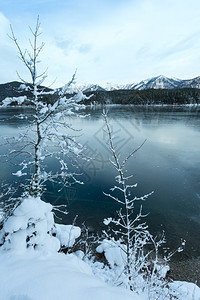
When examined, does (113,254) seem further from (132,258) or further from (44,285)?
(44,285)

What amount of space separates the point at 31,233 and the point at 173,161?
15093mm

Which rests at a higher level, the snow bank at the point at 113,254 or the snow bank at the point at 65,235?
the snow bank at the point at 65,235

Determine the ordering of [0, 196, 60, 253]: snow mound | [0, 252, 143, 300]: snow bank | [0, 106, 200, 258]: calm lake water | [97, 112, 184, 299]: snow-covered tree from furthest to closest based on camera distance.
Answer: [0, 106, 200, 258]: calm lake water < [97, 112, 184, 299]: snow-covered tree < [0, 196, 60, 253]: snow mound < [0, 252, 143, 300]: snow bank

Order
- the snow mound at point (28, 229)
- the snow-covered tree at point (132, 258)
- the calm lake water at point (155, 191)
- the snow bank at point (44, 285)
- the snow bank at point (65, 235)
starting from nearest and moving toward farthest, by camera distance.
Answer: the snow bank at point (44, 285) < the snow mound at point (28, 229) < the snow-covered tree at point (132, 258) < the snow bank at point (65, 235) < the calm lake water at point (155, 191)

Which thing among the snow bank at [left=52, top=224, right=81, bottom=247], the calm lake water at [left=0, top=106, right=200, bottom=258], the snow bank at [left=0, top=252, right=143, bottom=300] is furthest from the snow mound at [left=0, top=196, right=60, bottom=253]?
the calm lake water at [left=0, top=106, right=200, bottom=258]

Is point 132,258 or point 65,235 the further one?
point 65,235

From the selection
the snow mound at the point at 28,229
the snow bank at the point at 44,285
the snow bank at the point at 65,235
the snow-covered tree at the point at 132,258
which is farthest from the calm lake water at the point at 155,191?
the snow bank at the point at 44,285

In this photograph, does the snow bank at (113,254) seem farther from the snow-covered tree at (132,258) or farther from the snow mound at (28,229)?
the snow mound at (28,229)

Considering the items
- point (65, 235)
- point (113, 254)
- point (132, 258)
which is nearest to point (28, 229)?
point (132, 258)

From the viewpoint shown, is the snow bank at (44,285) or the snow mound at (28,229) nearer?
the snow bank at (44,285)

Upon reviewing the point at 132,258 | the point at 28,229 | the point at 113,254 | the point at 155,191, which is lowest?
the point at 113,254

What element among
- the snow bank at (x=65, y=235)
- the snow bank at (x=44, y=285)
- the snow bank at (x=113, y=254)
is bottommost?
the snow bank at (x=113, y=254)

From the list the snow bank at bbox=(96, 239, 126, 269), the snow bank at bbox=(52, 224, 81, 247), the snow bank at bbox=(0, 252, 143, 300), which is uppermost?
the snow bank at bbox=(0, 252, 143, 300)

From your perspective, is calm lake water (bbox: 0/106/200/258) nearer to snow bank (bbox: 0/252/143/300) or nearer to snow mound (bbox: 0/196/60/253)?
snow mound (bbox: 0/196/60/253)
